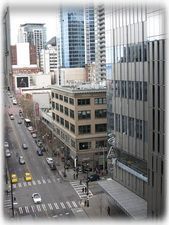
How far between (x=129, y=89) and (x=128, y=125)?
1.74 m

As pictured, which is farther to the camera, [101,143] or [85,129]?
[101,143]

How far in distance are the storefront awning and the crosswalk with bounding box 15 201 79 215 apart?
2.72 metres

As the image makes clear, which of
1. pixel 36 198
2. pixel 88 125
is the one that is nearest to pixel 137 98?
pixel 36 198

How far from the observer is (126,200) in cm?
1644

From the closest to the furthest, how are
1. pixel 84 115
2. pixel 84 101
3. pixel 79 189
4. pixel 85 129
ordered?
pixel 79 189 < pixel 84 101 < pixel 84 115 < pixel 85 129

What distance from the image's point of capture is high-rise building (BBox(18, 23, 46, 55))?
105188 mm

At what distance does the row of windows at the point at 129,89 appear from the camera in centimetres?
1573

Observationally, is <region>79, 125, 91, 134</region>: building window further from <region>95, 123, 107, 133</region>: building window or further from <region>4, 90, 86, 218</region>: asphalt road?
<region>4, 90, 86, 218</region>: asphalt road

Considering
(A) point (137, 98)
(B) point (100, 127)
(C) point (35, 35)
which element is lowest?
(B) point (100, 127)

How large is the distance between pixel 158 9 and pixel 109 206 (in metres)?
11.8

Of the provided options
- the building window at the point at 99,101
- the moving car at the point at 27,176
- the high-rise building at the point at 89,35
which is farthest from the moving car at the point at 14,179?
the high-rise building at the point at 89,35

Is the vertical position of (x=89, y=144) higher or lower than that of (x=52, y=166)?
higher

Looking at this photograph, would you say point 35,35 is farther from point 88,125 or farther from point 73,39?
point 88,125

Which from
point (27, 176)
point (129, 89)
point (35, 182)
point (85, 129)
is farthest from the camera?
point (85, 129)
